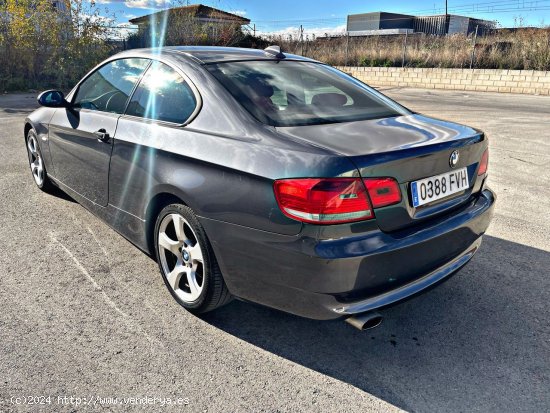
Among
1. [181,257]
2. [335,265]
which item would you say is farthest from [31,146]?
[335,265]

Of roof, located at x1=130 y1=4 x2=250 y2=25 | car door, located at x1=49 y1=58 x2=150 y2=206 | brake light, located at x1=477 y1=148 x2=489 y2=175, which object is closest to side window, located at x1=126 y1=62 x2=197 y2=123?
car door, located at x1=49 y1=58 x2=150 y2=206

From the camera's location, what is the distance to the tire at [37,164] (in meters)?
4.54

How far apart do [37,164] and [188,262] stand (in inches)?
121

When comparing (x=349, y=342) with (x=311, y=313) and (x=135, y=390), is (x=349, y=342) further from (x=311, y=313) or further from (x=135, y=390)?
(x=135, y=390)

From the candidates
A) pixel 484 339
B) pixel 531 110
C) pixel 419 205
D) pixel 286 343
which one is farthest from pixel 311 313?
pixel 531 110

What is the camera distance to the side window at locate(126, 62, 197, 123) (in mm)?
2672

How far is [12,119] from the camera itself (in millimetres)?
10031

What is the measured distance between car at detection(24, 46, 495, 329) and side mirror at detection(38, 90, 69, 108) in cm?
63

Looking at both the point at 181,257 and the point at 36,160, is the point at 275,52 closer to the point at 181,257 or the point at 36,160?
the point at 181,257

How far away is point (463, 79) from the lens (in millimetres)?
19203

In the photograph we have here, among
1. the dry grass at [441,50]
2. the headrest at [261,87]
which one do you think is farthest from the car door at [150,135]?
the dry grass at [441,50]

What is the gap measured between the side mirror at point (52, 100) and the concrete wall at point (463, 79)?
18.0 meters

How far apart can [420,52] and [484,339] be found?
21.1 meters

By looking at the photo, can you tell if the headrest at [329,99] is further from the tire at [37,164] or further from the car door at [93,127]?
the tire at [37,164]
